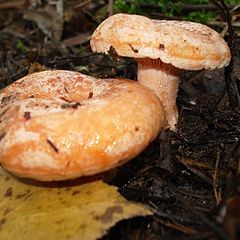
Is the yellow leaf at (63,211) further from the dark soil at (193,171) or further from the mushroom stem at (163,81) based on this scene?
the mushroom stem at (163,81)

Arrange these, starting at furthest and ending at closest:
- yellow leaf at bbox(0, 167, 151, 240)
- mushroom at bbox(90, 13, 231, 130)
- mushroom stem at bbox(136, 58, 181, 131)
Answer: mushroom stem at bbox(136, 58, 181, 131), mushroom at bbox(90, 13, 231, 130), yellow leaf at bbox(0, 167, 151, 240)

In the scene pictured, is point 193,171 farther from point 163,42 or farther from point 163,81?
point 163,42

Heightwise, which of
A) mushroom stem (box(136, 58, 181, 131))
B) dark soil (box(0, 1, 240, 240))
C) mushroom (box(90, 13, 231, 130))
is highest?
mushroom (box(90, 13, 231, 130))

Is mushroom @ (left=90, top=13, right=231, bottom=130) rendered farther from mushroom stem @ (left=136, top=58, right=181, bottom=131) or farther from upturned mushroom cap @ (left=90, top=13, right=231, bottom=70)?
mushroom stem @ (left=136, top=58, right=181, bottom=131)

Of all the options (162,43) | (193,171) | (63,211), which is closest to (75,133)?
(63,211)

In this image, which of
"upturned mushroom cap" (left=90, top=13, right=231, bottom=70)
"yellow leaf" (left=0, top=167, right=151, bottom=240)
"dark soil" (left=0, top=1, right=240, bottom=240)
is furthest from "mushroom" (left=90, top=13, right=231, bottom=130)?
"yellow leaf" (left=0, top=167, right=151, bottom=240)

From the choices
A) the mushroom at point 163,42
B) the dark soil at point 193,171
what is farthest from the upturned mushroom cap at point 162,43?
the dark soil at point 193,171

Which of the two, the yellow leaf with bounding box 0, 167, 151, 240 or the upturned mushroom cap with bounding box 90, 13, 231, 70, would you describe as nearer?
the yellow leaf with bounding box 0, 167, 151, 240
